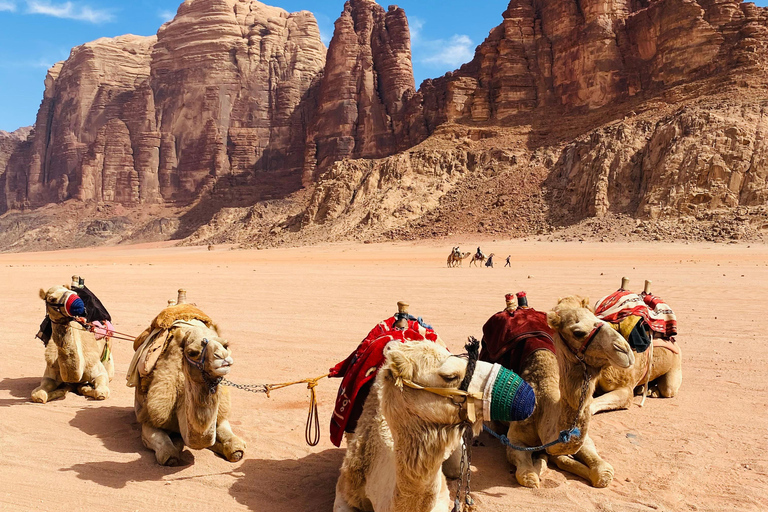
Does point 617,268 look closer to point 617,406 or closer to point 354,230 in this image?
point 617,406

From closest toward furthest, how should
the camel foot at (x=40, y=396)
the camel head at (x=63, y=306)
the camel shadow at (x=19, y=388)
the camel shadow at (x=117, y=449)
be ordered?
the camel shadow at (x=117, y=449)
the camel head at (x=63, y=306)
the camel foot at (x=40, y=396)
the camel shadow at (x=19, y=388)

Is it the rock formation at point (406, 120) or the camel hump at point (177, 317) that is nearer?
the camel hump at point (177, 317)

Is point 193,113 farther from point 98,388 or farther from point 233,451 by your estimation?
point 233,451

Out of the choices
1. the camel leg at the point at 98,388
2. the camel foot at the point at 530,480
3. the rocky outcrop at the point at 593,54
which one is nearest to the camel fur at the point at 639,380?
the camel foot at the point at 530,480

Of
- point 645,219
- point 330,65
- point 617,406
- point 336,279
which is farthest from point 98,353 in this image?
point 330,65

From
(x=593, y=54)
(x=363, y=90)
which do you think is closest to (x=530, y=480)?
(x=593, y=54)

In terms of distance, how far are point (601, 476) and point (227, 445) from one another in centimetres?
346

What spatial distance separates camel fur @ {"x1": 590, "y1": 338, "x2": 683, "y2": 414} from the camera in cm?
689

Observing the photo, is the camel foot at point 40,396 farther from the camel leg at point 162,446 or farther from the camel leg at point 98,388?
the camel leg at point 162,446

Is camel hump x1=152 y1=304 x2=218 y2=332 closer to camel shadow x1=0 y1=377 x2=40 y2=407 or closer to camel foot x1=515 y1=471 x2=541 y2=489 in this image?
camel shadow x1=0 y1=377 x2=40 y2=407

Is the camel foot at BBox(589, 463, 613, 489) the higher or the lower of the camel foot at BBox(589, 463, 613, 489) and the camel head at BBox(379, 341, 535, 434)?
the lower

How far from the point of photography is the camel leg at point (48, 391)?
742cm

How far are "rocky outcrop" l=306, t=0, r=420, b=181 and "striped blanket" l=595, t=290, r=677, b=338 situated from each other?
8632 cm

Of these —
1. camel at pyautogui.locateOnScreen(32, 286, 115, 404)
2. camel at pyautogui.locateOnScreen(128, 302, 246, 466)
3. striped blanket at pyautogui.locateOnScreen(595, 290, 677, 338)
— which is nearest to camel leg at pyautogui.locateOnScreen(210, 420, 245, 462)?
camel at pyautogui.locateOnScreen(128, 302, 246, 466)
